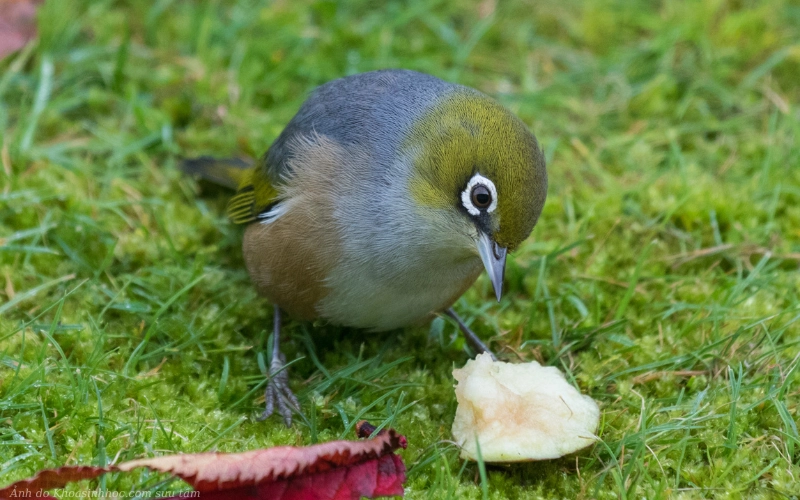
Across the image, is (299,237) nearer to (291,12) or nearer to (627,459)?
(627,459)

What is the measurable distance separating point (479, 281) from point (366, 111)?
157 centimetres

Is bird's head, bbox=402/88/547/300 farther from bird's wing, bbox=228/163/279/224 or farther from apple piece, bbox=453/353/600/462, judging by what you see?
bird's wing, bbox=228/163/279/224

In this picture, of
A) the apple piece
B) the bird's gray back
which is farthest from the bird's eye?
the apple piece

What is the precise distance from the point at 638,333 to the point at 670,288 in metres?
0.55

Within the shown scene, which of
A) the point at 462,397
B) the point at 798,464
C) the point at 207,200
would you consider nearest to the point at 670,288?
the point at 798,464

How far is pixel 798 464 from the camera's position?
4.06 metres

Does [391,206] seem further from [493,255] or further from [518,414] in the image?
[518,414]

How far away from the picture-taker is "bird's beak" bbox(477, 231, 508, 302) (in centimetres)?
422

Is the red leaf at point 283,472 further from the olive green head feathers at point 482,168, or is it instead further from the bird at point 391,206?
the olive green head feathers at point 482,168

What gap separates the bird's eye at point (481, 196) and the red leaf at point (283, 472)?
130 cm

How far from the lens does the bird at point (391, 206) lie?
14.0ft

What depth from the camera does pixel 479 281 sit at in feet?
18.7

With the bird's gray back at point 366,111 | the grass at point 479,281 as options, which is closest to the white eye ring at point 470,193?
the bird's gray back at point 366,111

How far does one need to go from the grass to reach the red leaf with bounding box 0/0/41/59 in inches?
5.9
